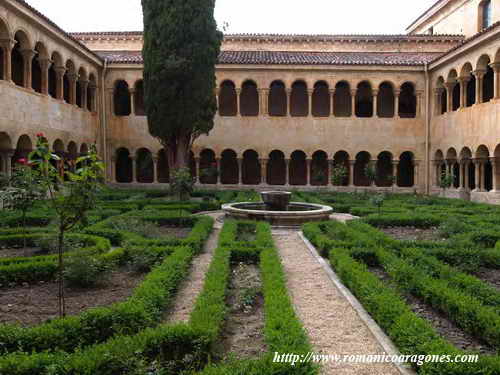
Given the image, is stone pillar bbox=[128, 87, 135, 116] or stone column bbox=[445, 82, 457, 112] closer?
stone column bbox=[445, 82, 457, 112]

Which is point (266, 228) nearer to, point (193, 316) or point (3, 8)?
point (193, 316)

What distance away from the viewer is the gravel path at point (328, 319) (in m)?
4.43

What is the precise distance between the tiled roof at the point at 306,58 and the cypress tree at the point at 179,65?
5714mm

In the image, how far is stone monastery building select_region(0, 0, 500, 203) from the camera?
19766 mm

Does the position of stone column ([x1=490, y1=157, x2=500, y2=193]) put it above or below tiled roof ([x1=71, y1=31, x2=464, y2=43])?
below

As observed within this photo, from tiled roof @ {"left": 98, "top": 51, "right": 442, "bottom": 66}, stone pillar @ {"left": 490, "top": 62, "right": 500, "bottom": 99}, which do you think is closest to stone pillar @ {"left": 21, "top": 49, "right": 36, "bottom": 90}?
tiled roof @ {"left": 98, "top": 51, "right": 442, "bottom": 66}

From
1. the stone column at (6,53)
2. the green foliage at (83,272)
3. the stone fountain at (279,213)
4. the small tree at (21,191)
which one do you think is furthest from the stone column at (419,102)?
the green foliage at (83,272)

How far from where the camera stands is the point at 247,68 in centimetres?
2478

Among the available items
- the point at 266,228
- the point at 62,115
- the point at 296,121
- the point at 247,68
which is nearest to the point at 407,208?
the point at 266,228

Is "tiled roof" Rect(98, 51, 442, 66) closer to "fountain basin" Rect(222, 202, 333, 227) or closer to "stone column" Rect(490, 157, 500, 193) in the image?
"stone column" Rect(490, 157, 500, 193)

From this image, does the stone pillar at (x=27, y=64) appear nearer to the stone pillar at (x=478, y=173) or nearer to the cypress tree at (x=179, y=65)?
the cypress tree at (x=179, y=65)

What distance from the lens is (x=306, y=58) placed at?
25.5 meters

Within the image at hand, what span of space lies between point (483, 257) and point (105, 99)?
71.6ft

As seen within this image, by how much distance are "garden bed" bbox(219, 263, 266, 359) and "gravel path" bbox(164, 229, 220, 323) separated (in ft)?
1.77
